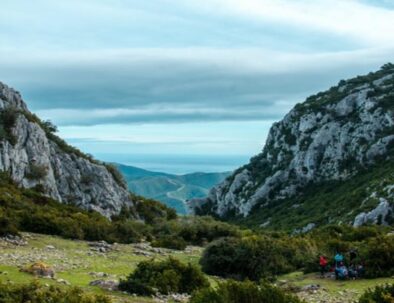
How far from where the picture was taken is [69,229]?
34.6 metres

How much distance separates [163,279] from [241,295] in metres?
5.53

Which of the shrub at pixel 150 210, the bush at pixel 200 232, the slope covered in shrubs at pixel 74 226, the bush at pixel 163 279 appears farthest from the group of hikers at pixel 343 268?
the shrub at pixel 150 210

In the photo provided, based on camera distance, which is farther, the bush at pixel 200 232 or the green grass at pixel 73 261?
the bush at pixel 200 232

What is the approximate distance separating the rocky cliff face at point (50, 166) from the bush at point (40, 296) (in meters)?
41.7

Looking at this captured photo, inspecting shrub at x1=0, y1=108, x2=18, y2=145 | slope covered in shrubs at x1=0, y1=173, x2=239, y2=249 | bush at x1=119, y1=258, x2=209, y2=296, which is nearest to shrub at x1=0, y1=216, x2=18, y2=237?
slope covered in shrubs at x1=0, y1=173, x2=239, y2=249

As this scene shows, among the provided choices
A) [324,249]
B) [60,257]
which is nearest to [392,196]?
[324,249]

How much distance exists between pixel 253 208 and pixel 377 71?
57.9 meters

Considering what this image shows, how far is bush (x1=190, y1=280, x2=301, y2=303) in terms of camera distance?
12.7m

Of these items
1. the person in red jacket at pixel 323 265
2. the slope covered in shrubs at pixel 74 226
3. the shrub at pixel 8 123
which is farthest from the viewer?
the shrub at pixel 8 123

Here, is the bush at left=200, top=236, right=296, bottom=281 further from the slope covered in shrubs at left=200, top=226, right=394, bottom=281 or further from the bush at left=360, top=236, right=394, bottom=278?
the bush at left=360, top=236, right=394, bottom=278

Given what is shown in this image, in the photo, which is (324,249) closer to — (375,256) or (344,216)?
(375,256)

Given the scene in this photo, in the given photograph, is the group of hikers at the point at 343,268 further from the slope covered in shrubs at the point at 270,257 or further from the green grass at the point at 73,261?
the green grass at the point at 73,261

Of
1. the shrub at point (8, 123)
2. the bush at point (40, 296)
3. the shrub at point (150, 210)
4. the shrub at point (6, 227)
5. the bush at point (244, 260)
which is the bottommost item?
the shrub at point (150, 210)

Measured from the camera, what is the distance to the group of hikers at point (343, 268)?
2120 cm
